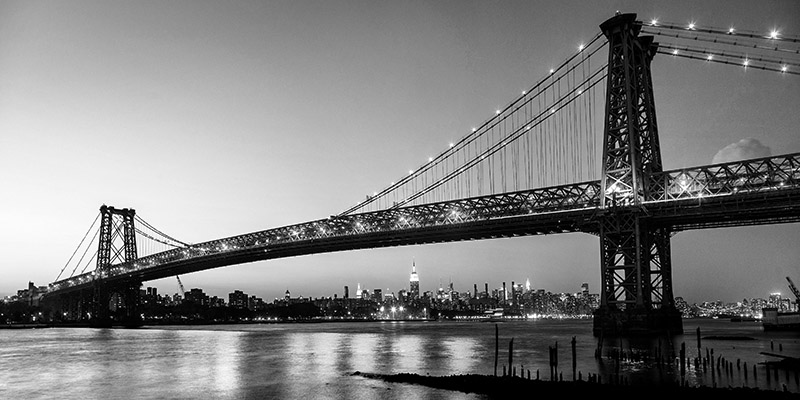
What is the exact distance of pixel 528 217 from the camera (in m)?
63.5

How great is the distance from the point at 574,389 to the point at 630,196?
2936 centimetres

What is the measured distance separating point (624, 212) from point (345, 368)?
26.0 metres

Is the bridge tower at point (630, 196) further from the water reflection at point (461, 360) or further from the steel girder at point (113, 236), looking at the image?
the steel girder at point (113, 236)

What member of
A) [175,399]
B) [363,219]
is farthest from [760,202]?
[363,219]

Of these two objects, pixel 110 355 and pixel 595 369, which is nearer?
pixel 595 369

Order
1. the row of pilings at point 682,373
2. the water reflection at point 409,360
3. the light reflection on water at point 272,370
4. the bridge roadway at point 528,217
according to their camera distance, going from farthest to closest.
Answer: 1. the bridge roadway at point 528,217
2. the water reflection at point 409,360
3. the light reflection on water at point 272,370
4. the row of pilings at point 682,373

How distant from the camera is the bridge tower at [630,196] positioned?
51438mm

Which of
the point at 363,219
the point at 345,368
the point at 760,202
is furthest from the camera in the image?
the point at 363,219

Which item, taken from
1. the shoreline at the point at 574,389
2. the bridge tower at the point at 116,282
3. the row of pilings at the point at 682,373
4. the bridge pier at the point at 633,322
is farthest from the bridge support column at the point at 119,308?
the shoreline at the point at 574,389

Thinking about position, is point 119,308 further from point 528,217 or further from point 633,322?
point 633,322

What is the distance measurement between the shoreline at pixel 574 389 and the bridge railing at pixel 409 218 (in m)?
32.5

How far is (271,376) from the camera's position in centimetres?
3741

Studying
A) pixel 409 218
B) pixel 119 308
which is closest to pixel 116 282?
pixel 119 308

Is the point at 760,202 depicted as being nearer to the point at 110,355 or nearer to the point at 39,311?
the point at 110,355
